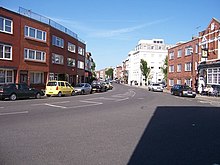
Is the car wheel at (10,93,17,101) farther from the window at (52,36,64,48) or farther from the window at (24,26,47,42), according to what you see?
the window at (52,36,64,48)

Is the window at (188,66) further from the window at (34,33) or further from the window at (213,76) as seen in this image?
the window at (34,33)

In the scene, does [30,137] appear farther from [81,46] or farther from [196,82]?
[81,46]

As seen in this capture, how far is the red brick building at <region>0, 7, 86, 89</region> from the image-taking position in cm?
2683

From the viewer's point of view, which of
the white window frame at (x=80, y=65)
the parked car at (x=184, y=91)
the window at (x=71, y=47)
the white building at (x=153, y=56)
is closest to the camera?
the parked car at (x=184, y=91)

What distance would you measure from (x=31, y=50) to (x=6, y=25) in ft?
16.3

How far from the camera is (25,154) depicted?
5.82m

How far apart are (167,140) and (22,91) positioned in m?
17.2

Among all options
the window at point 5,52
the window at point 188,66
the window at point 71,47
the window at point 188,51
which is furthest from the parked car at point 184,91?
the window at point 5,52

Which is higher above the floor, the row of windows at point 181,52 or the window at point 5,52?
the row of windows at point 181,52

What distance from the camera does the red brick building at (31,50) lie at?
26.8 m

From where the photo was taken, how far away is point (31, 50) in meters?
30.9

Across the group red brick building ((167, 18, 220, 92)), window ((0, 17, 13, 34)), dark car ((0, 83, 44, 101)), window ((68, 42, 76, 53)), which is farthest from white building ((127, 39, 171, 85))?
dark car ((0, 83, 44, 101))

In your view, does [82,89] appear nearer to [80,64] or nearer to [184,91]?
[184,91]

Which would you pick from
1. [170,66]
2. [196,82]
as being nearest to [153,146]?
[196,82]
